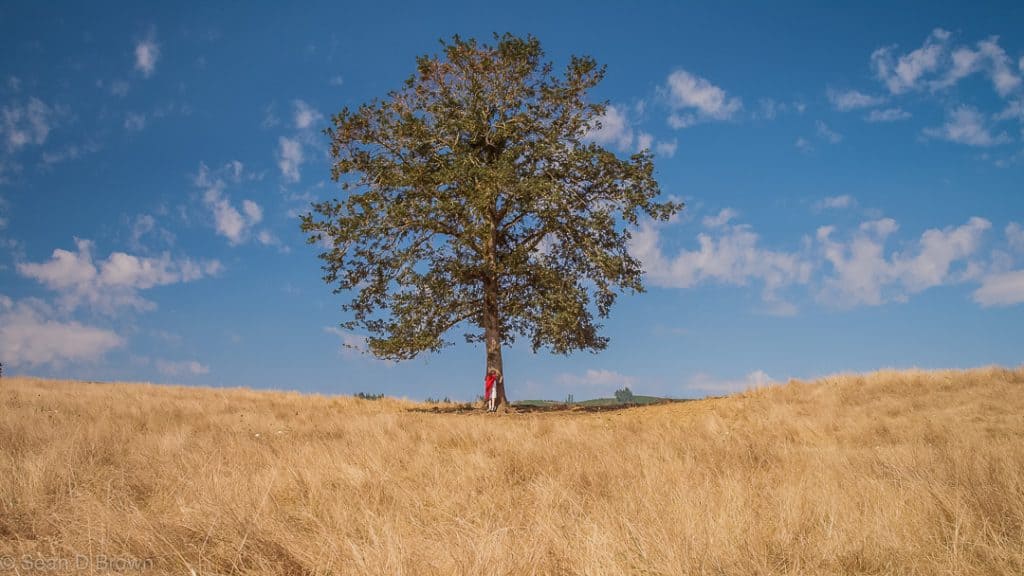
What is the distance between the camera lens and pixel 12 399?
1631 centimetres

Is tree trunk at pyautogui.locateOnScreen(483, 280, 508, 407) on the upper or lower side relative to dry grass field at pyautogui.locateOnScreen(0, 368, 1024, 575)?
upper

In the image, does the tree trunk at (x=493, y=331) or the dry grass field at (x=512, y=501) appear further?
the tree trunk at (x=493, y=331)

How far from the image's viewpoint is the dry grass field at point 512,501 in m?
4.03

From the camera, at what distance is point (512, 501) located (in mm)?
5992

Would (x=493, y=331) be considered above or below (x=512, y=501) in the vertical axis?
above

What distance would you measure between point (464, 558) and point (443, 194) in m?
17.6

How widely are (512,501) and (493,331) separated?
1580cm

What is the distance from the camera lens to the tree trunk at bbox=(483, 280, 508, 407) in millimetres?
21594

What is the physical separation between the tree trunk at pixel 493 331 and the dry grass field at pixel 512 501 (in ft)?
31.1

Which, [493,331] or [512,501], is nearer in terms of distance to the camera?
[512,501]

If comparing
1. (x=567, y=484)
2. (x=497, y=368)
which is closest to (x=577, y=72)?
(x=497, y=368)

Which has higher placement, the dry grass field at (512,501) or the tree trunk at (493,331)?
the tree trunk at (493,331)

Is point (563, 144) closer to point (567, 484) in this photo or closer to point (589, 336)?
point (589, 336)

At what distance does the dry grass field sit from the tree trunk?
948 centimetres
